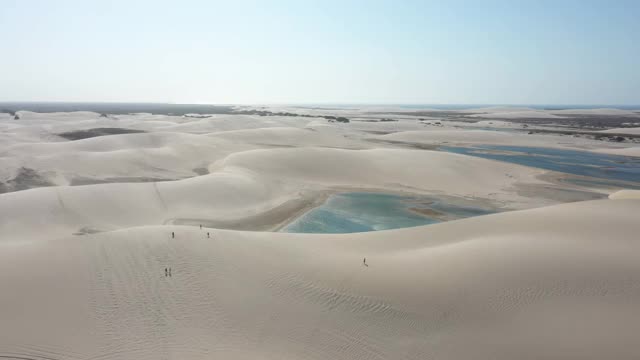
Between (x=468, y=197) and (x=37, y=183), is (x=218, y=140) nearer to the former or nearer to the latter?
(x=37, y=183)

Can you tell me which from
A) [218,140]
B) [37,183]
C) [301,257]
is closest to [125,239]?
[301,257]

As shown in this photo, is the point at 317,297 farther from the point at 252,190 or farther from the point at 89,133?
the point at 89,133

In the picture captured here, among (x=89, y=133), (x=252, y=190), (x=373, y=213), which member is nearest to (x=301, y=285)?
(x=373, y=213)

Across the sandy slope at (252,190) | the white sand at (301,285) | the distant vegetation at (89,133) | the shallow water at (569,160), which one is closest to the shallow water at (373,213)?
the sandy slope at (252,190)

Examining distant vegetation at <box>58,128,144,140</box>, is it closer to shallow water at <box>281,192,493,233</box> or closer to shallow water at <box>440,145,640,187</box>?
shallow water at <box>281,192,493,233</box>

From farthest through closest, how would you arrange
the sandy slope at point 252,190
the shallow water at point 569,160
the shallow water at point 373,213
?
the shallow water at point 569,160
the shallow water at point 373,213
the sandy slope at point 252,190

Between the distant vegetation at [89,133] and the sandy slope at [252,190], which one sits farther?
the distant vegetation at [89,133]

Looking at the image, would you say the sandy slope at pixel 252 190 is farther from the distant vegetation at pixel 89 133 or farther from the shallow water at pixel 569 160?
the distant vegetation at pixel 89 133
